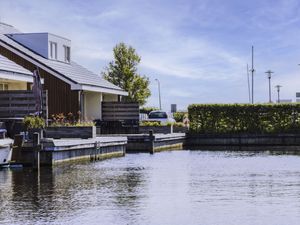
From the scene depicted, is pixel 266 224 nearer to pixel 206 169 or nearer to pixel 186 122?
pixel 206 169

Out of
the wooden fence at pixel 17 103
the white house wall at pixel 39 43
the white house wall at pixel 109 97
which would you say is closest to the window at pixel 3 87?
the wooden fence at pixel 17 103

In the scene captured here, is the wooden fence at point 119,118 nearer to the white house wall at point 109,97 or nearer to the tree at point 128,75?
the white house wall at point 109,97

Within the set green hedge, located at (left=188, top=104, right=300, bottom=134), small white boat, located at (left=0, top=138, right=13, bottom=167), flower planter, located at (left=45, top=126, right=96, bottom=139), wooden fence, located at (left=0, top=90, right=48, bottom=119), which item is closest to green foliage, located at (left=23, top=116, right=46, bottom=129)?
small white boat, located at (left=0, top=138, right=13, bottom=167)

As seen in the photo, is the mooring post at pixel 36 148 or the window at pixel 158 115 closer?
the mooring post at pixel 36 148

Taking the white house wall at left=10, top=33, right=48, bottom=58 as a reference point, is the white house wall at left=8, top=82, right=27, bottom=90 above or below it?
below

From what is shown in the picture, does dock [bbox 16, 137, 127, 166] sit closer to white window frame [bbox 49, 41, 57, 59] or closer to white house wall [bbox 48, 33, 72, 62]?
white window frame [bbox 49, 41, 57, 59]

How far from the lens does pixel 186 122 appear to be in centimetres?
4928

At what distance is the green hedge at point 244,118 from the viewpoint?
47.0 meters

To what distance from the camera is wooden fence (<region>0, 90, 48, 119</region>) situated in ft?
111

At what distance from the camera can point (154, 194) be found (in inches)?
674

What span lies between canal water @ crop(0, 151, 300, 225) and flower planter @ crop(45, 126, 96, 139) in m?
4.89

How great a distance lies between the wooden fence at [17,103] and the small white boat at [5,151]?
31.2 feet

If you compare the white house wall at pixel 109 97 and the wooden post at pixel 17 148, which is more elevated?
the white house wall at pixel 109 97

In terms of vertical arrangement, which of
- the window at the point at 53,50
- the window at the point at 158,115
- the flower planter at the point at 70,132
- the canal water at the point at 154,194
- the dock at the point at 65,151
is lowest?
the canal water at the point at 154,194
